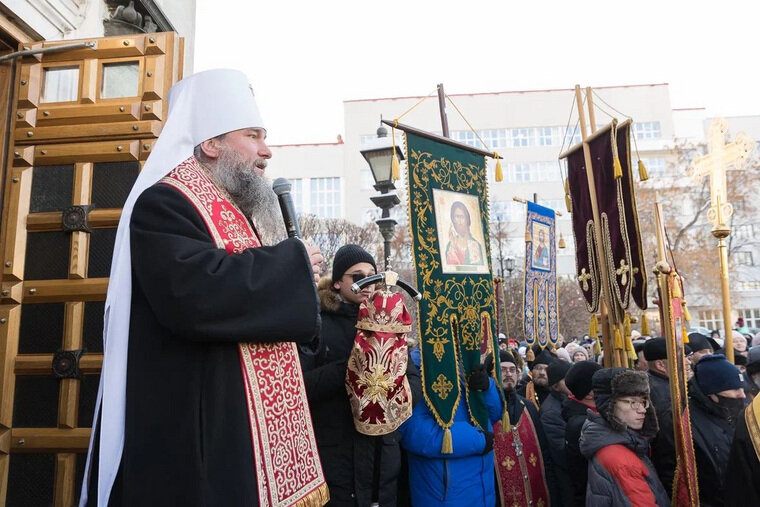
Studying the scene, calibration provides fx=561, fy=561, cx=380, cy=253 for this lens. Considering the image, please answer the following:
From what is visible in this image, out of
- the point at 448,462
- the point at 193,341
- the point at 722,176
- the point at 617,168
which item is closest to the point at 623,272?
the point at 617,168

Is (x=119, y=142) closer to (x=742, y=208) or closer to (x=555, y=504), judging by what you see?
(x=555, y=504)

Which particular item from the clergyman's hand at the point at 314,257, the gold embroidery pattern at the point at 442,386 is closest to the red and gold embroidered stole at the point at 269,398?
the clergyman's hand at the point at 314,257

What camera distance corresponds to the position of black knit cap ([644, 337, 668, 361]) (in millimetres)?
4797

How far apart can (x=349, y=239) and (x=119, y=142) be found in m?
19.6

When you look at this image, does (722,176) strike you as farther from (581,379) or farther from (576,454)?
(576,454)

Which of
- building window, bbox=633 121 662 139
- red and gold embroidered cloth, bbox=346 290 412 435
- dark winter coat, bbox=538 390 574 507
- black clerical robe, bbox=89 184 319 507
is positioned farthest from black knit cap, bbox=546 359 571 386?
building window, bbox=633 121 662 139

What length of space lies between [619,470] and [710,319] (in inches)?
1641

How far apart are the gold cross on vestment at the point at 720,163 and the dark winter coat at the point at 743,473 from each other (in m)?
3.48

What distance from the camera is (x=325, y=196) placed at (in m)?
42.5

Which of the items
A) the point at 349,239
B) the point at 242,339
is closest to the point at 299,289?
the point at 242,339

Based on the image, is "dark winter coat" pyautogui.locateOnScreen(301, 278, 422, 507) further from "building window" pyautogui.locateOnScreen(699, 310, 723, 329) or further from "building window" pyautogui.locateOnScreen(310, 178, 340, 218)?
"building window" pyautogui.locateOnScreen(699, 310, 723, 329)

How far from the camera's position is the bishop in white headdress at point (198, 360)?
1.75m

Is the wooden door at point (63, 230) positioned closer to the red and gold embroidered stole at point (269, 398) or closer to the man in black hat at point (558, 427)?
the red and gold embroidered stole at point (269, 398)

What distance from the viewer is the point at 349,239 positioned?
74.9 feet
